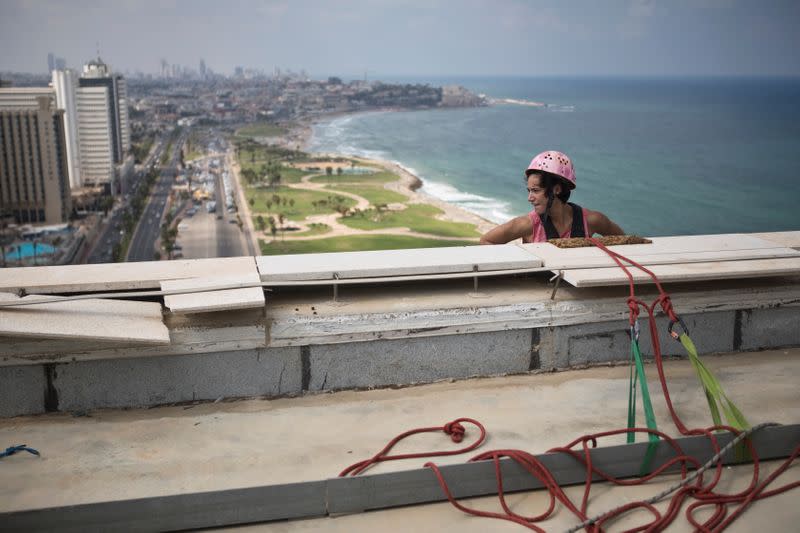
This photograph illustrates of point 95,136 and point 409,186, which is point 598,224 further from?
point 95,136

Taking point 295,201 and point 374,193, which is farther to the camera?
point 295,201

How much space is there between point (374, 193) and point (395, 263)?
Answer: 76.8 metres

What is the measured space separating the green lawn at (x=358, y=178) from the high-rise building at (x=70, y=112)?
85.0ft

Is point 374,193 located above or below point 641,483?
below

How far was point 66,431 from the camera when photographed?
3.10 meters

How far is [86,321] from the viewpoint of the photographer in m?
3.13

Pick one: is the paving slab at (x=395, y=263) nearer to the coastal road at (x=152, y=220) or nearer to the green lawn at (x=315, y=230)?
the coastal road at (x=152, y=220)

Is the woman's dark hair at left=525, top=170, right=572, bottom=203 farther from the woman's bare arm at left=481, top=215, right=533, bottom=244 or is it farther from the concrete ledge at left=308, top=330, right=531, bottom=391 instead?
the concrete ledge at left=308, top=330, right=531, bottom=391

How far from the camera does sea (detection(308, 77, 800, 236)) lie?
79.8 metres

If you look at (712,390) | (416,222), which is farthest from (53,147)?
(712,390)

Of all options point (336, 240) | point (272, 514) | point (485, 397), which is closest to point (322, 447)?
point (272, 514)

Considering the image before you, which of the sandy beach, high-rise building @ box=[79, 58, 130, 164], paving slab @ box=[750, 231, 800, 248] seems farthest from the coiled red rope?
high-rise building @ box=[79, 58, 130, 164]

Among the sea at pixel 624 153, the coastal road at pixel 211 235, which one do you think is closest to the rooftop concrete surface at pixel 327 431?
the coastal road at pixel 211 235

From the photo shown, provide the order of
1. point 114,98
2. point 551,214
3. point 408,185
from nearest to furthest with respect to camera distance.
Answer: point 551,214 → point 408,185 → point 114,98
